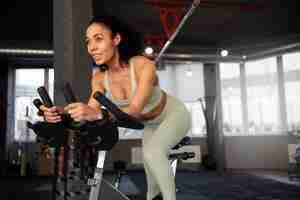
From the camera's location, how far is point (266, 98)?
6770mm

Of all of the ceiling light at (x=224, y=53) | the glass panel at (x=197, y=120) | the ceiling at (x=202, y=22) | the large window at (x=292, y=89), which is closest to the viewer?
the ceiling at (x=202, y=22)

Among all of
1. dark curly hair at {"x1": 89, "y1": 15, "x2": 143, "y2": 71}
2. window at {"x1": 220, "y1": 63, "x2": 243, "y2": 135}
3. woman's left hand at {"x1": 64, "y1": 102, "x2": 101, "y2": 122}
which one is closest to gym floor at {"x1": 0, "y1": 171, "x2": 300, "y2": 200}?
window at {"x1": 220, "y1": 63, "x2": 243, "y2": 135}

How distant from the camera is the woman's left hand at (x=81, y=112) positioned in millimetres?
750

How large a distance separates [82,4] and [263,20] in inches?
175

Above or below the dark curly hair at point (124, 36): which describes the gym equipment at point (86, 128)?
below

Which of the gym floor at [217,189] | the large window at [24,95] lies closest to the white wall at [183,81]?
the gym floor at [217,189]

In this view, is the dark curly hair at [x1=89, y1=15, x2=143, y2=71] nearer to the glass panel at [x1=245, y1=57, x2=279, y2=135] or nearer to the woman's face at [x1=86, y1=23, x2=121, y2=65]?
the woman's face at [x1=86, y1=23, x2=121, y2=65]

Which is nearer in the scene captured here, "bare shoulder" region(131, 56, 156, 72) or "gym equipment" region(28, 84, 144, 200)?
"gym equipment" region(28, 84, 144, 200)

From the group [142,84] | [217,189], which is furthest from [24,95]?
[142,84]

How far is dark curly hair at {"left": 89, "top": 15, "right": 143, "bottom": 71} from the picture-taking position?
1021mm

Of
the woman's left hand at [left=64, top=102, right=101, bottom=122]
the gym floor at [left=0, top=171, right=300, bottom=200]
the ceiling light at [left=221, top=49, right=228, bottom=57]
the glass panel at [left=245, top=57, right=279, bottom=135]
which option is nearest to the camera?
the woman's left hand at [left=64, top=102, right=101, bottom=122]

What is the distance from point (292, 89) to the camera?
6430 millimetres

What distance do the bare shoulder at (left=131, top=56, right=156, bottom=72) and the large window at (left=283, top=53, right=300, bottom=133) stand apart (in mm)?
6054

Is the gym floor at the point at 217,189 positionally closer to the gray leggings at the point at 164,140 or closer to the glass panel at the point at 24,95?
the gray leggings at the point at 164,140
